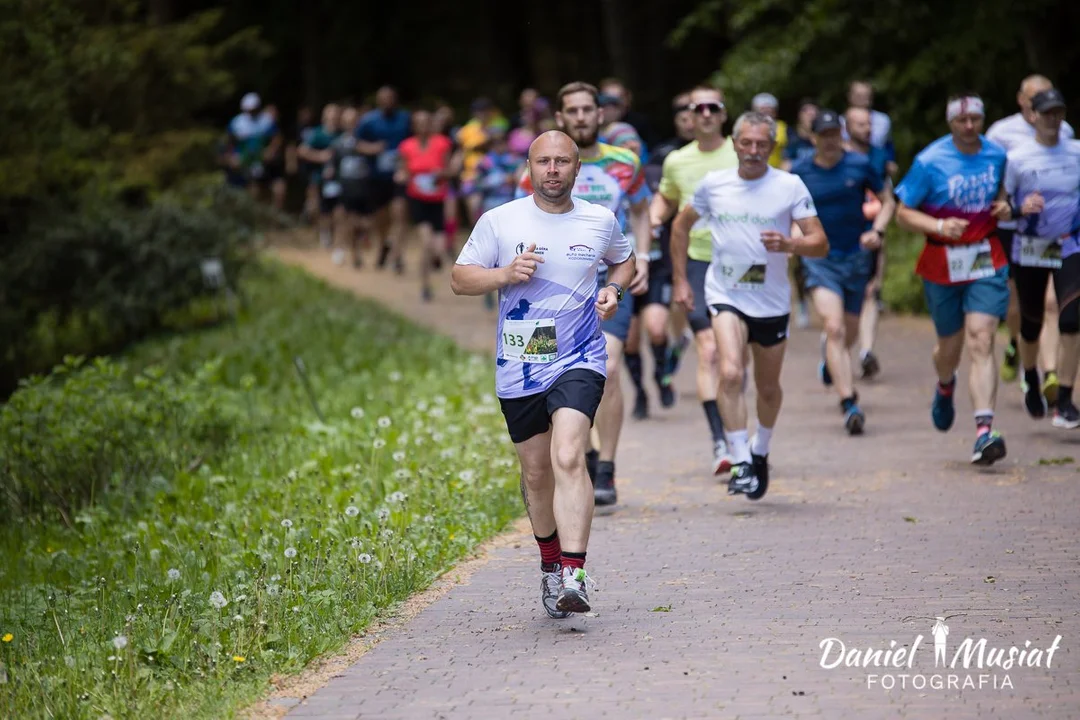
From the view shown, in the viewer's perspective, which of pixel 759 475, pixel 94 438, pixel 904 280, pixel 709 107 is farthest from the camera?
pixel 904 280

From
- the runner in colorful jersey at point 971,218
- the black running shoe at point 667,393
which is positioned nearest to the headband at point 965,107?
the runner in colorful jersey at point 971,218

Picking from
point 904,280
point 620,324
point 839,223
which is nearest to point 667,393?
point 839,223

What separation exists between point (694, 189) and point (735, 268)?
1.47 m

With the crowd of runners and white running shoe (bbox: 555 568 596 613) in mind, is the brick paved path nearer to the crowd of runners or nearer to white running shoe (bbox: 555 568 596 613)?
white running shoe (bbox: 555 568 596 613)

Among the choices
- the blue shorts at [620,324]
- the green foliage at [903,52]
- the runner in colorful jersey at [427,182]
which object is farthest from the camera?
the runner in colorful jersey at [427,182]

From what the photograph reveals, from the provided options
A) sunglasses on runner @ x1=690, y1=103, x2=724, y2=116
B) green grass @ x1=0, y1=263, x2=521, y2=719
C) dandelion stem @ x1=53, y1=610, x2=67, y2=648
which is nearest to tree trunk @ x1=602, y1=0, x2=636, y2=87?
green grass @ x1=0, y1=263, x2=521, y2=719

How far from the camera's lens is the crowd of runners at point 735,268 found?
7062 mm

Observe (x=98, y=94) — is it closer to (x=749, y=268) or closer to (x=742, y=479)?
(x=749, y=268)

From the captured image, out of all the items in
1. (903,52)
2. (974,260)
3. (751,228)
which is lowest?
(974,260)

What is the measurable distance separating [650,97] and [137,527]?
2310 centimetres

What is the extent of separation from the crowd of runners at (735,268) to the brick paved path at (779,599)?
1.02 ft

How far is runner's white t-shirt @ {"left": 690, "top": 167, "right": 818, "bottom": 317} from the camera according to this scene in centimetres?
945

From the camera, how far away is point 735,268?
31.3 feet

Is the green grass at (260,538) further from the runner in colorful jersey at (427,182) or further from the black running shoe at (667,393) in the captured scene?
the runner in colorful jersey at (427,182)
